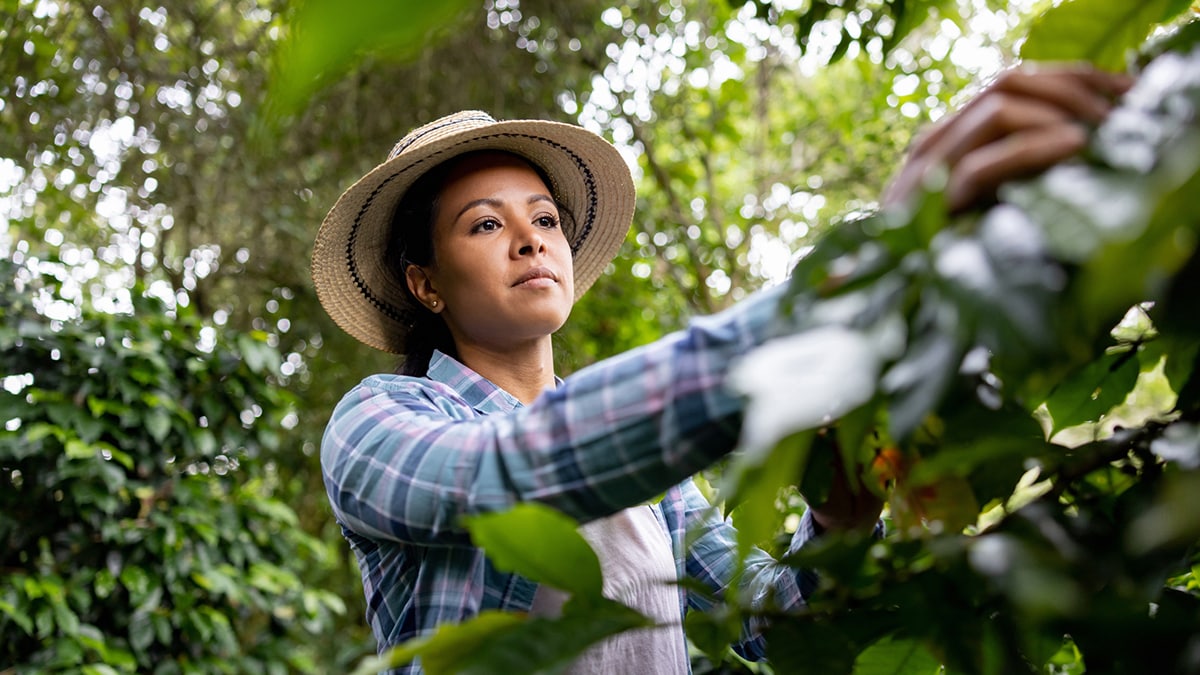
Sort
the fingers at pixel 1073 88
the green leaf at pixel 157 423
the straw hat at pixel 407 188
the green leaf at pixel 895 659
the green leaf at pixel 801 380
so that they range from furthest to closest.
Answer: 1. the green leaf at pixel 157 423
2. the straw hat at pixel 407 188
3. the green leaf at pixel 895 659
4. the fingers at pixel 1073 88
5. the green leaf at pixel 801 380

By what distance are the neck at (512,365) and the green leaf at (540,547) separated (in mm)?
833

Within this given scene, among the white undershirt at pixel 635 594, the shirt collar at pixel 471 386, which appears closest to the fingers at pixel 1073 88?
the white undershirt at pixel 635 594

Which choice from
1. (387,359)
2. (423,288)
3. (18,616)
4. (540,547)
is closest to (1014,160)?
(540,547)

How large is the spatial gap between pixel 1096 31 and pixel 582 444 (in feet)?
1.14

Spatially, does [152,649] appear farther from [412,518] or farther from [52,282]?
[412,518]

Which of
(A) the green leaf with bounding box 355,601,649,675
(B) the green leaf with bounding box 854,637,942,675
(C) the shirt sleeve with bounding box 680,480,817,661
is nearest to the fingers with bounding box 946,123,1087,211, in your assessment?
(A) the green leaf with bounding box 355,601,649,675

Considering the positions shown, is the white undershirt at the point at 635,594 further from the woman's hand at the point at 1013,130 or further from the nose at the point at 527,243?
the woman's hand at the point at 1013,130

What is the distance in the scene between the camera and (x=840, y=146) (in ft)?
13.9

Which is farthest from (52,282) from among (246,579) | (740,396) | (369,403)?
(740,396)

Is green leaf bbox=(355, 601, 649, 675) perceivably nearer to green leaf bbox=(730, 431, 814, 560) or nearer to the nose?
green leaf bbox=(730, 431, 814, 560)

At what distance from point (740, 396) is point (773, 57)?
3.98m

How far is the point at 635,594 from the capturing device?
1.11 metres

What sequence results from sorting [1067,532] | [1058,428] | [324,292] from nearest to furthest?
[1067,532] → [1058,428] → [324,292]

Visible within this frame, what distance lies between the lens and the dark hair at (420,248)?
1.39m
